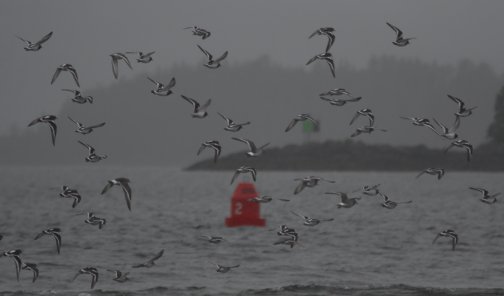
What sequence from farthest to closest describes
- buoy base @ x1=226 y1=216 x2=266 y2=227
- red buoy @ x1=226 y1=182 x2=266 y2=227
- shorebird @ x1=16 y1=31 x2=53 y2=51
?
1. buoy base @ x1=226 y1=216 x2=266 y2=227
2. red buoy @ x1=226 y1=182 x2=266 y2=227
3. shorebird @ x1=16 y1=31 x2=53 y2=51

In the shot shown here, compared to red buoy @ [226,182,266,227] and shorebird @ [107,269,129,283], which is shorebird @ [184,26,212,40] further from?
red buoy @ [226,182,266,227]

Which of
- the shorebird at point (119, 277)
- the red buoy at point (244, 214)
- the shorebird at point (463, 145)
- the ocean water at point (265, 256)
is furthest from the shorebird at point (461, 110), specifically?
the red buoy at point (244, 214)

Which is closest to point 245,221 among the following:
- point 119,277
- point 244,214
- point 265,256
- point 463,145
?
point 244,214

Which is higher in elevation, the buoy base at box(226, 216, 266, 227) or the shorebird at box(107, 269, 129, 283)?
the buoy base at box(226, 216, 266, 227)

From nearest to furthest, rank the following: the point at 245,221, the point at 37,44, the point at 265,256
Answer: the point at 37,44
the point at 265,256
the point at 245,221

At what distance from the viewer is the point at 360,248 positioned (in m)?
44.6

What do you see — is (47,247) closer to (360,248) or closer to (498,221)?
(360,248)

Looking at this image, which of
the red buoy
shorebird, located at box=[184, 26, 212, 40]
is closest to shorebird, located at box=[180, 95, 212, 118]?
shorebird, located at box=[184, 26, 212, 40]

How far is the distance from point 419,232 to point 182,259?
2161 cm

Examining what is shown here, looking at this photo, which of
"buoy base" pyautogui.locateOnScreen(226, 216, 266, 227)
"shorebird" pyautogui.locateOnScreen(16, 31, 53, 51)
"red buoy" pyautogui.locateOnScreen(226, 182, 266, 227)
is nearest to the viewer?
"shorebird" pyautogui.locateOnScreen(16, 31, 53, 51)

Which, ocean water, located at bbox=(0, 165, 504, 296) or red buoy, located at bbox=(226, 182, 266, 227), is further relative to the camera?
red buoy, located at bbox=(226, 182, 266, 227)

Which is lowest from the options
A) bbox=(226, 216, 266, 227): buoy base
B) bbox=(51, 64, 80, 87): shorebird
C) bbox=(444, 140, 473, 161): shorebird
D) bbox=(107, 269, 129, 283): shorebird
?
bbox=(107, 269, 129, 283): shorebird

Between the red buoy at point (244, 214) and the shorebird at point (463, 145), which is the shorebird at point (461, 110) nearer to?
the shorebird at point (463, 145)

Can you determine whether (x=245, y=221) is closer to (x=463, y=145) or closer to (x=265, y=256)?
(x=265, y=256)
